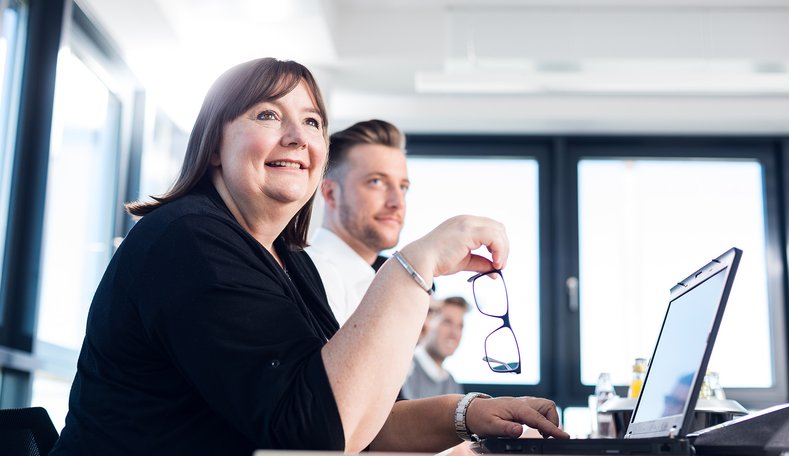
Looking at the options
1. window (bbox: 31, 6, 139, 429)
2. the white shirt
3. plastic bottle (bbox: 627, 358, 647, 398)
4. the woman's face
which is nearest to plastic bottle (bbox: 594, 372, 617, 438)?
plastic bottle (bbox: 627, 358, 647, 398)

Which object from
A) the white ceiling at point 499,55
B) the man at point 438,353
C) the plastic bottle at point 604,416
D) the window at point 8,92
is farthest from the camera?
the man at point 438,353

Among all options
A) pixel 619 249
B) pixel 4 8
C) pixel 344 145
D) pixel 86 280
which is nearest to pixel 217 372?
pixel 344 145

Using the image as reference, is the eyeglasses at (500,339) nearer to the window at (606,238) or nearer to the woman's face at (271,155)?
the woman's face at (271,155)

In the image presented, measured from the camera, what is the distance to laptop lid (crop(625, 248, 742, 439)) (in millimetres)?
1053

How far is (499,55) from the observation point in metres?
4.60

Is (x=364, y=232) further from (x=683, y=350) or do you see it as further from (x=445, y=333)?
(x=445, y=333)

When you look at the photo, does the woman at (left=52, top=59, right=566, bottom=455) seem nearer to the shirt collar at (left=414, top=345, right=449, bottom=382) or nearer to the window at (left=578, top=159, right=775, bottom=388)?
the shirt collar at (left=414, top=345, right=449, bottom=382)

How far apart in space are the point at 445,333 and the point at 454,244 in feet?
12.5

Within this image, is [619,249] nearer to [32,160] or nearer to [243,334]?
[32,160]

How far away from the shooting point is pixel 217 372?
3.57 feet

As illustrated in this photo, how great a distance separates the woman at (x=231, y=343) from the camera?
3.54 ft

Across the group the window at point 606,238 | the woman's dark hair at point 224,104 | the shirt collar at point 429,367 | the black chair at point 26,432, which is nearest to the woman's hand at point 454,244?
the woman's dark hair at point 224,104

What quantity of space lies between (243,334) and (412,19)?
382 cm

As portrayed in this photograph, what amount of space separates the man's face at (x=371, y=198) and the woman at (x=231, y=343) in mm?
1525
